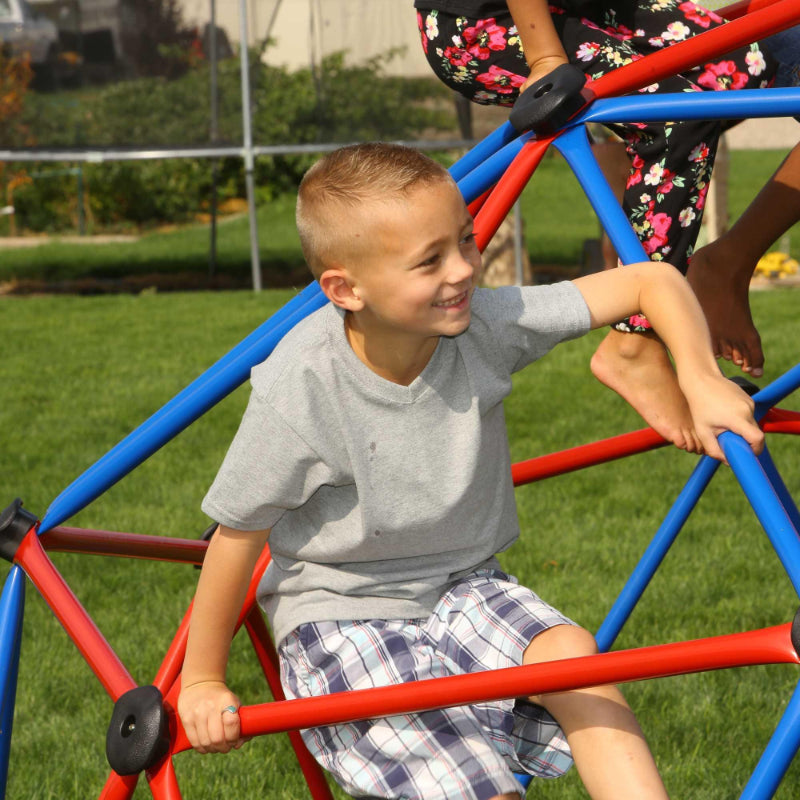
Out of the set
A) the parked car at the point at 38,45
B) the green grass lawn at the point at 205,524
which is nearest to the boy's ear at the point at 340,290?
the green grass lawn at the point at 205,524

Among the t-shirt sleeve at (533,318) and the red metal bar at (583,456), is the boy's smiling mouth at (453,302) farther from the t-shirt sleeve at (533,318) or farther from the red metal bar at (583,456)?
the red metal bar at (583,456)

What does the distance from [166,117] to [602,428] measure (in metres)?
6.02

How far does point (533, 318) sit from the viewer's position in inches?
66.6

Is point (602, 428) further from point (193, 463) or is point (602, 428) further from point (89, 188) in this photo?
point (89, 188)

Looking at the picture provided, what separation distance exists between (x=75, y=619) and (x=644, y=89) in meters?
1.20

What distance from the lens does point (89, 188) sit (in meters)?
12.6

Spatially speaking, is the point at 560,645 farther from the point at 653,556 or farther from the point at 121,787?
the point at 653,556

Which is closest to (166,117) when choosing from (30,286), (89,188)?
(30,286)

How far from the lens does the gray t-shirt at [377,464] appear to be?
1.58 meters

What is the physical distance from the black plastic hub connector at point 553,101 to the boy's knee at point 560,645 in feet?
2.30

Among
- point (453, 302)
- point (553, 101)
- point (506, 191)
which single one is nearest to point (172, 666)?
point (453, 302)

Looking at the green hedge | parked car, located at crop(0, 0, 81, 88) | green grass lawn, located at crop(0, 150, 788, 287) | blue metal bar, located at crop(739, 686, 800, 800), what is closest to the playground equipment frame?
blue metal bar, located at crop(739, 686, 800, 800)

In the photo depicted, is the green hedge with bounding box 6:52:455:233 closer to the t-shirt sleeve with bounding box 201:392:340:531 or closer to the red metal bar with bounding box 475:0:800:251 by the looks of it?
the red metal bar with bounding box 475:0:800:251

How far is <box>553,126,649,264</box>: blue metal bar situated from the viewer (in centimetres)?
172
